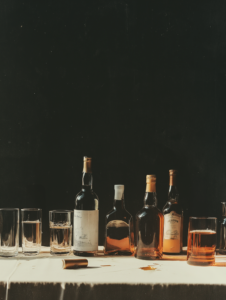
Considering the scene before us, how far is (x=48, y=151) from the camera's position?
1574 millimetres

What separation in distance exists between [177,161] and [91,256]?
Result: 61cm

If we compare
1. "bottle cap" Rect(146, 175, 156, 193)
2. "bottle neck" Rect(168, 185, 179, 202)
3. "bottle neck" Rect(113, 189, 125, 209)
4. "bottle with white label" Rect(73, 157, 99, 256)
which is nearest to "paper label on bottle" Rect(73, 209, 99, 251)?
"bottle with white label" Rect(73, 157, 99, 256)

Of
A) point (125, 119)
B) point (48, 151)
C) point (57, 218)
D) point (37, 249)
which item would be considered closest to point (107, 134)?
point (125, 119)

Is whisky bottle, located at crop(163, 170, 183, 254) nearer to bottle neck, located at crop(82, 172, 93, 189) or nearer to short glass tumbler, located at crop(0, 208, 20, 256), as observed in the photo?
bottle neck, located at crop(82, 172, 93, 189)

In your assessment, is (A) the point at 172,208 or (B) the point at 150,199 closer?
(B) the point at 150,199

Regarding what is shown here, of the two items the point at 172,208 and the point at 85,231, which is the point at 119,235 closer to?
the point at 85,231

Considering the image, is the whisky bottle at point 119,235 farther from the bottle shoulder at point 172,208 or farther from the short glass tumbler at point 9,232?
the short glass tumbler at point 9,232

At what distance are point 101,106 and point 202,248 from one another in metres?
0.78

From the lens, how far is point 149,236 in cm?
122

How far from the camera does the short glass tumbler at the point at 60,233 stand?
50.9 inches

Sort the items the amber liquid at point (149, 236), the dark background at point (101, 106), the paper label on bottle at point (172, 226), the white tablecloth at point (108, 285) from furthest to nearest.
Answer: the dark background at point (101, 106) → the paper label on bottle at point (172, 226) → the amber liquid at point (149, 236) → the white tablecloth at point (108, 285)

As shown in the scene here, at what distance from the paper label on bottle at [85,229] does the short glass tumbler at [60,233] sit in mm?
53

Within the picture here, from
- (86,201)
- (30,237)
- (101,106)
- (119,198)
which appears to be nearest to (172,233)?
(119,198)

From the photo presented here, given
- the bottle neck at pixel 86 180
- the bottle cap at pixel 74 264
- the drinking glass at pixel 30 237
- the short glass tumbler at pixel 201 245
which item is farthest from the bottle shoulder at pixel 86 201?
the short glass tumbler at pixel 201 245
